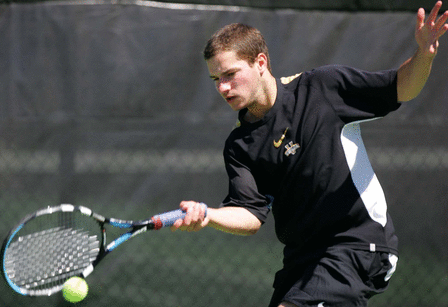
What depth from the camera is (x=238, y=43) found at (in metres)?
2.38

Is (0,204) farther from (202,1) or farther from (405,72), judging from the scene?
(405,72)

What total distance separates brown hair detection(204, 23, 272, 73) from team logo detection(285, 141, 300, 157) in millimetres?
384

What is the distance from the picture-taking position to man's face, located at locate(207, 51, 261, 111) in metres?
2.31

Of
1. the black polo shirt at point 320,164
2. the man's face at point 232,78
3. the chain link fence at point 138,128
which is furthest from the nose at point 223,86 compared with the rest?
the chain link fence at point 138,128

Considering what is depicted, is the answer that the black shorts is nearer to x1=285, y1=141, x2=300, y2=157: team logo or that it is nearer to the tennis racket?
x1=285, y1=141, x2=300, y2=157: team logo

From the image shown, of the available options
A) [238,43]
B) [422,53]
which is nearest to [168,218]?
[238,43]

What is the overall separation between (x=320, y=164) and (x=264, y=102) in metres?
0.36

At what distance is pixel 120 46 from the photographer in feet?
11.2

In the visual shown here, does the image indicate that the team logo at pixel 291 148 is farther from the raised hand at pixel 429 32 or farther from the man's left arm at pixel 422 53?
the raised hand at pixel 429 32

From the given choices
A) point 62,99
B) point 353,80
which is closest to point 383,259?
point 353,80

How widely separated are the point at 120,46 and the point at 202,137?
731mm

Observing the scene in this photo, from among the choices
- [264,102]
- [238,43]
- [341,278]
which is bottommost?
[341,278]

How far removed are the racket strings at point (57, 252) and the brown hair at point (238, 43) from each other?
2.98 ft

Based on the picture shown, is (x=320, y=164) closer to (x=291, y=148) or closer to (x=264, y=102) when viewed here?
(x=291, y=148)
